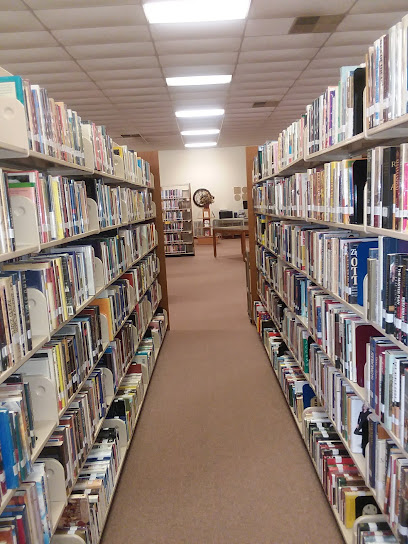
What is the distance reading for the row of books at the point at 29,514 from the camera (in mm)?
1427

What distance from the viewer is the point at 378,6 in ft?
12.9

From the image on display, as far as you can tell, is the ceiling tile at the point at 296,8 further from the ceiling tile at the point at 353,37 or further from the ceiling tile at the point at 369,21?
the ceiling tile at the point at 353,37

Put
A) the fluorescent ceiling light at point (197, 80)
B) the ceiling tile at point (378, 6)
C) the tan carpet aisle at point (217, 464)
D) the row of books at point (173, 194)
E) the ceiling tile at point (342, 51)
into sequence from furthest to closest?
the row of books at point (173, 194) → the fluorescent ceiling light at point (197, 80) → the ceiling tile at point (342, 51) → the ceiling tile at point (378, 6) → the tan carpet aisle at point (217, 464)

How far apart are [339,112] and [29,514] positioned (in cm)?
204

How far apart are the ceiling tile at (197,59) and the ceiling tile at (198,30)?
52 centimetres

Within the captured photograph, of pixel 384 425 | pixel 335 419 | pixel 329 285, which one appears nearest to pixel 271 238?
pixel 329 285

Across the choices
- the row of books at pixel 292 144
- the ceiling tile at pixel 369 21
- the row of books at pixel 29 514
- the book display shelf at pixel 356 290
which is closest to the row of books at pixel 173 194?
the ceiling tile at pixel 369 21

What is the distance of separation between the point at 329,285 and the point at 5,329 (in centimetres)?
157

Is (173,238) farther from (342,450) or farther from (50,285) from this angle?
(50,285)

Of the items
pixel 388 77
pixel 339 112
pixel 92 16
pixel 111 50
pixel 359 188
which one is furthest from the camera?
pixel 111 50

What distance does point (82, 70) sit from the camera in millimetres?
5246

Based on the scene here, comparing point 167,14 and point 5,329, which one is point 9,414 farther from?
point 167,14

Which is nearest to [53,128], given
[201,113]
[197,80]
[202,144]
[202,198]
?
[197,80]

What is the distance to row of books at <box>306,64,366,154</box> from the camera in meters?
1.88
